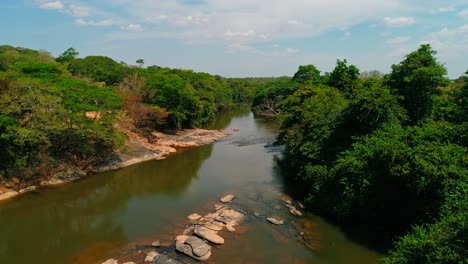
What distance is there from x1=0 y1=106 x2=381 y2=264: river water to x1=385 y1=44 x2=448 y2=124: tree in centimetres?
1116

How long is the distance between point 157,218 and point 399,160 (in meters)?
14.2

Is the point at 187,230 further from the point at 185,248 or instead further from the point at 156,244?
the point at 185,248

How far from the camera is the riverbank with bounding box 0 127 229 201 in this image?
81.9ft

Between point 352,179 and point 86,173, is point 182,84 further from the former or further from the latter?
point 352,179

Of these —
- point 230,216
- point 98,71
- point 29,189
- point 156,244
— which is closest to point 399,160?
point 230,216

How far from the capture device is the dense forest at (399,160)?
13.7 metres

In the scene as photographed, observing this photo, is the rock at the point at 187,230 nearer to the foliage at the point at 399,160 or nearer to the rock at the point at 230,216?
the rock at the point at 230,216

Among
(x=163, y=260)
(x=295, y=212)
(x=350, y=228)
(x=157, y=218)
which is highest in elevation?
(x=350, y=228)

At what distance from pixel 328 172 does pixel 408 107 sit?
338 inches

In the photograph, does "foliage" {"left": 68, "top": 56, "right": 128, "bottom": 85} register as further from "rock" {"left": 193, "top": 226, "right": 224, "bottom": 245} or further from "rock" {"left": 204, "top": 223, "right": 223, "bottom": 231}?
A: "rock" {"left": 193, "top": 226, "right": 224, "bottom": 245}

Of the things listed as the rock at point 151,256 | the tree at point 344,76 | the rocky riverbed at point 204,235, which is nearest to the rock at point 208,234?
the rocky riverbed at point 204,235

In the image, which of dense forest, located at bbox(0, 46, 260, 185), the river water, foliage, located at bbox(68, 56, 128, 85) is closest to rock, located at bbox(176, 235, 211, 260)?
the river water

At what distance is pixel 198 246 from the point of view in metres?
16.9

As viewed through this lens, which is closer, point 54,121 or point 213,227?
point 213,227
